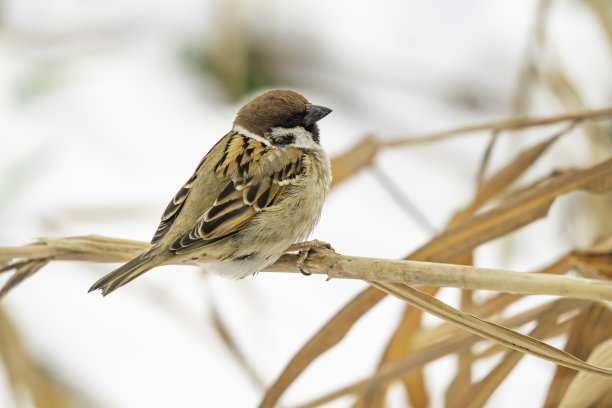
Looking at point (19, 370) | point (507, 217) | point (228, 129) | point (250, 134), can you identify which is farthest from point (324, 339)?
point (228, 129)

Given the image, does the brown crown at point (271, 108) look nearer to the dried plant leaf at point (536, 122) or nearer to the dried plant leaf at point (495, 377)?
the dried plant leaf at point (536, 122)

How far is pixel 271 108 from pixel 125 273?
80 cm

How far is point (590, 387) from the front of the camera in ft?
4.71

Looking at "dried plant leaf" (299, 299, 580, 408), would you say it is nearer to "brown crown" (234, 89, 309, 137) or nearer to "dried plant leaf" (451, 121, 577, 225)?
"dried plant leaf" (451, 121, 577, 225)

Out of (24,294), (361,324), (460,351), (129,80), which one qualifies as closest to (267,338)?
(361,324)

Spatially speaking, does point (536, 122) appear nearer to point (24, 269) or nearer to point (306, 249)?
point (306, 249)

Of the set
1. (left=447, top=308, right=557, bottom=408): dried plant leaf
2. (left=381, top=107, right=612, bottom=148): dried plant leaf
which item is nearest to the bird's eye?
(left=381, top=107, right=612, bottom=148): dried plant leaf

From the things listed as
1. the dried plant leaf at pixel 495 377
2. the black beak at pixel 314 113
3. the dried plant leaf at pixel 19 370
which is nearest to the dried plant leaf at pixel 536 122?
the black beak at pixel 314 113

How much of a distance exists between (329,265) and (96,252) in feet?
1.88

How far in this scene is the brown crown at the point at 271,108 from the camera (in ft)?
7.13

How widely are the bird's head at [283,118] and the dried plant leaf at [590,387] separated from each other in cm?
105

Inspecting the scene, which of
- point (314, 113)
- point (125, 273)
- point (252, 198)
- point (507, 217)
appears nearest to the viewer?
point (125, 273)

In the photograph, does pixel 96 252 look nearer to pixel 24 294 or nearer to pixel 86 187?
pixel 24 294

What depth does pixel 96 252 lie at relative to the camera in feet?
5.48
